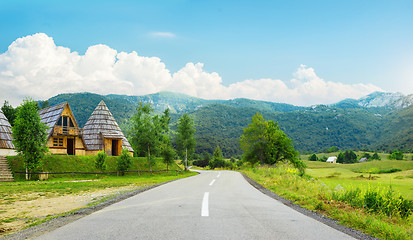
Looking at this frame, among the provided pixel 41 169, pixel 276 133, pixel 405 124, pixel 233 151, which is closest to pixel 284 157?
pixel 276 133

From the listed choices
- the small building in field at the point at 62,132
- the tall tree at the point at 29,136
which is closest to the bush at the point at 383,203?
the tall tree at the point at 29,136

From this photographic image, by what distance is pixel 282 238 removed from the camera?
4.44 meters

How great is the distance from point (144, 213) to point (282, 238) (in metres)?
3.76

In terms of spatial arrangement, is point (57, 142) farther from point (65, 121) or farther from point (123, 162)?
point (123, 162)

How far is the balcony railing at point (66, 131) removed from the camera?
35.3 m

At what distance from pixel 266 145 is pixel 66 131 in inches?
1444

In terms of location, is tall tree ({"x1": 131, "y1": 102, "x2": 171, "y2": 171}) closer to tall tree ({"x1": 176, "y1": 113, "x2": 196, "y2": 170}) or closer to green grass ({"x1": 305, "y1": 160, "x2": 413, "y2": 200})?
tall tree ({"x1": 176, "y1": 113, "x2": 196, "y2": 170})

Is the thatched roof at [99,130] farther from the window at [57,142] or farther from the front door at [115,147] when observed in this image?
the window at [57,142]

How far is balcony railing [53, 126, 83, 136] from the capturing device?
3529cm

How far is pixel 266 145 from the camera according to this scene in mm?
51531

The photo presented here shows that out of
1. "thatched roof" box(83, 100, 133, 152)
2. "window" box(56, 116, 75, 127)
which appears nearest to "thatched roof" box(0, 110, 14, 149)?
"window" box(56, 116, 75, 127)

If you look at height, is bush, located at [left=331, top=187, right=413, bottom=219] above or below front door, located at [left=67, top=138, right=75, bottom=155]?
below

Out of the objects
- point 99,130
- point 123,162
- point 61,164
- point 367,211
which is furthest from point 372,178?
point 99,130

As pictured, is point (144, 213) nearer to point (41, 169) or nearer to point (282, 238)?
point (282, 238)
